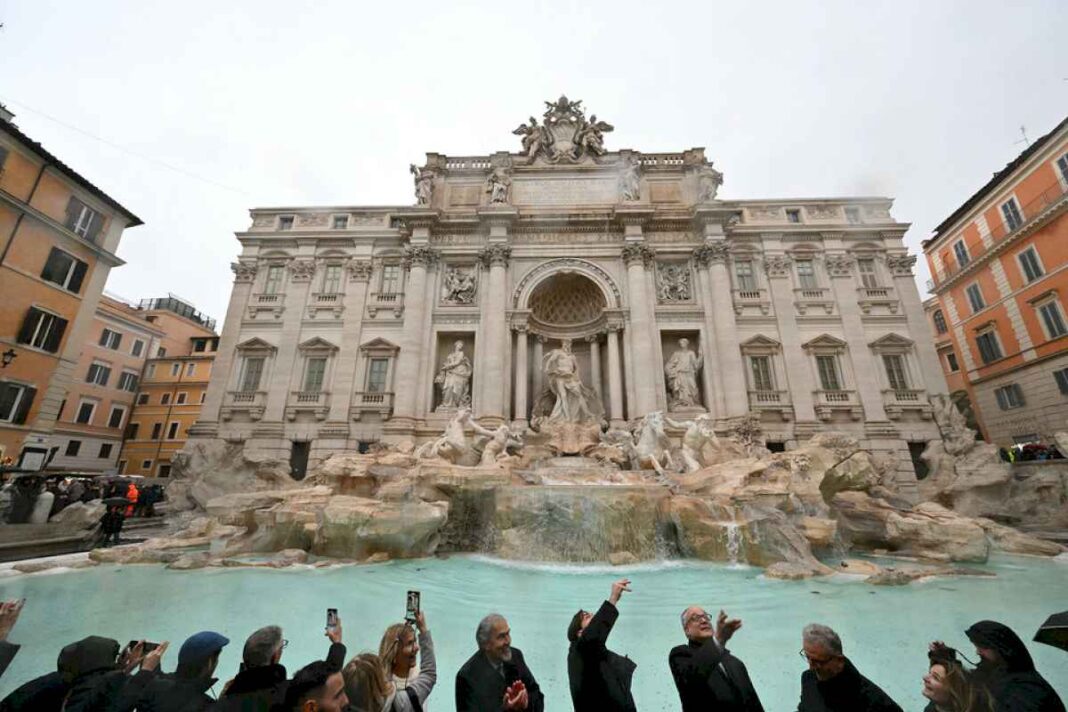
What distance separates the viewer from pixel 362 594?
20.1 ft

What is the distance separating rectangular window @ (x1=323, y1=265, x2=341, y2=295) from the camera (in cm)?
2056

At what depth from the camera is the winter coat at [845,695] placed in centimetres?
190

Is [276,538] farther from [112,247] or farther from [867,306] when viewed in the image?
[867,306]

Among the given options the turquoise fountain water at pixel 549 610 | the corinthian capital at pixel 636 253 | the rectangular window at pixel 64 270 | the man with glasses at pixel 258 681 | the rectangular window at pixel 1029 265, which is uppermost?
the corinthian capital at pixel 636 253

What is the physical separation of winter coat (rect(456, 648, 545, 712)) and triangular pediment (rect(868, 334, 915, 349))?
73.1 ft

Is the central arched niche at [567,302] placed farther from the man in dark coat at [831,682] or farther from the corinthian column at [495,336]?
the man in dark coat at [831,682]

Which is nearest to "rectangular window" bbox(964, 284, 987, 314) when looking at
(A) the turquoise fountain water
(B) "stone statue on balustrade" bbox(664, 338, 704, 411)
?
(B) "stone statue on balustrade" bbox(664, 338, 704, 411)

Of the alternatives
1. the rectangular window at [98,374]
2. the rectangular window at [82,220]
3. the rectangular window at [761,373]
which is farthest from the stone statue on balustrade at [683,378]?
the rectangular window at [98,374]

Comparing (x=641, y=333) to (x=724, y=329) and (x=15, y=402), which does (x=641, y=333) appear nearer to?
(x=724, y=329)

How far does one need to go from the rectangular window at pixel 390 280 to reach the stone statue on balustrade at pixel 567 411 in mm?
8649

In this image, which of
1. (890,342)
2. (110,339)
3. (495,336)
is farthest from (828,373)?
(110,339)

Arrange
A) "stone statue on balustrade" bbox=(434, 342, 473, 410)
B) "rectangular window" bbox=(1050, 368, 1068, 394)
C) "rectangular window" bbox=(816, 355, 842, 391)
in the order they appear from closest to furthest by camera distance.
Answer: "rectangular window" bbox=(1050, 368, 1068, 394) < "stone statue on balustrade" bbox=(434, 342, 473, 410) < "rectangular window" bbox=(816, 355, 842, 391)

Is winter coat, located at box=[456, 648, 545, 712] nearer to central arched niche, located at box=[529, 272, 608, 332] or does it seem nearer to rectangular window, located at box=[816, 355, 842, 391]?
central arched niche, located at box=[529, 272, 608, 332]

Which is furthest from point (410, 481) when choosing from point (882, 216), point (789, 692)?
point (882, 216)
